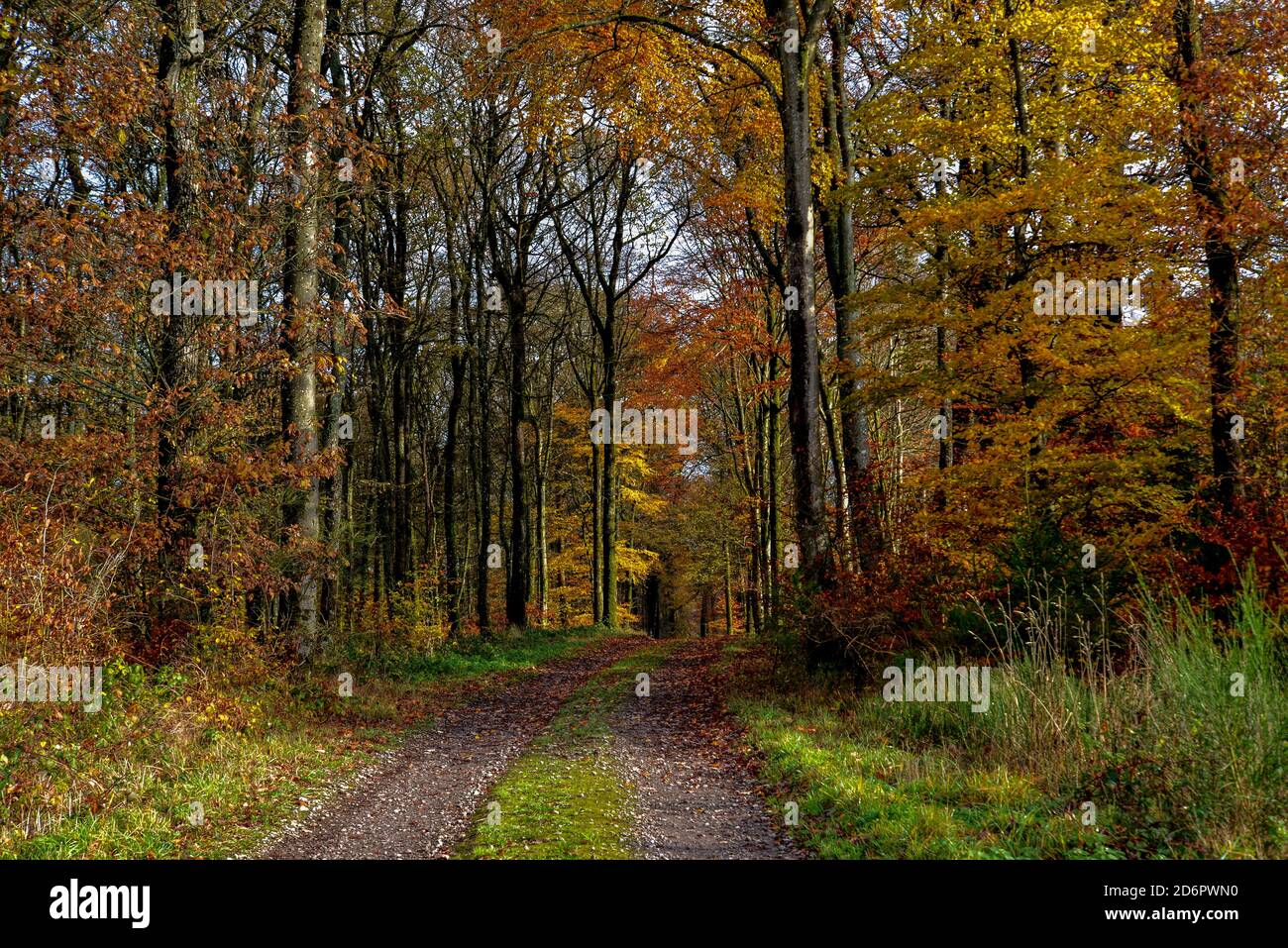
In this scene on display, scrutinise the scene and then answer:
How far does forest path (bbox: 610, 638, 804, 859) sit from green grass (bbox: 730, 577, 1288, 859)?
351mm

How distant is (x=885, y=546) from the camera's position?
36.8ft

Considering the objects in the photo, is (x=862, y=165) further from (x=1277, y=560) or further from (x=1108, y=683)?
(x=1108, y=683)

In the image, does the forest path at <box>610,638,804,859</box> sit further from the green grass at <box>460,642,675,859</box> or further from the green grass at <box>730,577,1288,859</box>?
the green grass at <box>730,577,1288,859</box>

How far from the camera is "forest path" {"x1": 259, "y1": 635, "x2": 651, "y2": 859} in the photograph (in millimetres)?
5352

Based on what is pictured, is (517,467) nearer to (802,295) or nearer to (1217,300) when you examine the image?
(802,295)

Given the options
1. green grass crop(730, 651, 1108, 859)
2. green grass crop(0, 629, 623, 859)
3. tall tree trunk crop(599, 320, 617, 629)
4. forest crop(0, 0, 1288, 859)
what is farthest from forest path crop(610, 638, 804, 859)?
tall tree trunk crop(599, 320, 617, 629)

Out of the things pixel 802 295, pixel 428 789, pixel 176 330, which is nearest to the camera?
pixel 428 789

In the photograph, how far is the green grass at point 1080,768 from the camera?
4.42 metres

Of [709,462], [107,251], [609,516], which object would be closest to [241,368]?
[107,251]

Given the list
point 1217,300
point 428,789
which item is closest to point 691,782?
point 428,789

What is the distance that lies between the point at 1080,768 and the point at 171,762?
23.6 feet

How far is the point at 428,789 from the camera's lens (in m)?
6.95

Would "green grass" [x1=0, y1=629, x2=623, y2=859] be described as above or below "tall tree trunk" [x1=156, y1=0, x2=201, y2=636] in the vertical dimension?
below
